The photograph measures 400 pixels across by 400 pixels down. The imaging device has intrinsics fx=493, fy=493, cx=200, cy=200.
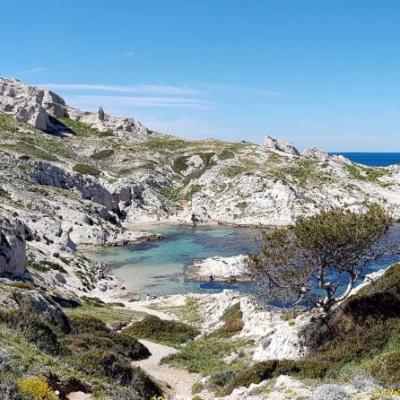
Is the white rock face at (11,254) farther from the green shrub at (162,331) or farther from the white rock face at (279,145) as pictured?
the white rock face at (279,145)

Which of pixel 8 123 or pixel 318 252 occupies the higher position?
pixel 8 123

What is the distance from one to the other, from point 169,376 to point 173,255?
2147 inches

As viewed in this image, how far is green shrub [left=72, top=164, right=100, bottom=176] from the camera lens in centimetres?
11559

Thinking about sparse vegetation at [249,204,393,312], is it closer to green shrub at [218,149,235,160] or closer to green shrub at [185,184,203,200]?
green shrub at [185,184,203,200]

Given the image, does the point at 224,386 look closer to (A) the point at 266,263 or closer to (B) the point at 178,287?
(A) the point at 266,263

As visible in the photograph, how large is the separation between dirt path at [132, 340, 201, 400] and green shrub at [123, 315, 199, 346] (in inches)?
207

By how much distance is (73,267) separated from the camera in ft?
205

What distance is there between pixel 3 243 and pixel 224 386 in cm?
3164

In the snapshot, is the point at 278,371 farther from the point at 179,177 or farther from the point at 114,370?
the point at 179,177

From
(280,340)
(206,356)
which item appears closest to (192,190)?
(206,356)

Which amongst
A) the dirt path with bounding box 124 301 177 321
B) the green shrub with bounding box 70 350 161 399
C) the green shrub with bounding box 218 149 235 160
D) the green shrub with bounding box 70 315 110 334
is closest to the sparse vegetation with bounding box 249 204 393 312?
the green shrub with bounding box 70 350 161 399

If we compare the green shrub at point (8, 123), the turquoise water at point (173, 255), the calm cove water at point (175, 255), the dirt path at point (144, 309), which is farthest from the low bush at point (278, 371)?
the green shrub at point (8, 123)

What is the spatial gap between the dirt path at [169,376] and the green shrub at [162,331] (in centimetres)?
525

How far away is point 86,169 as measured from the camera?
118m
